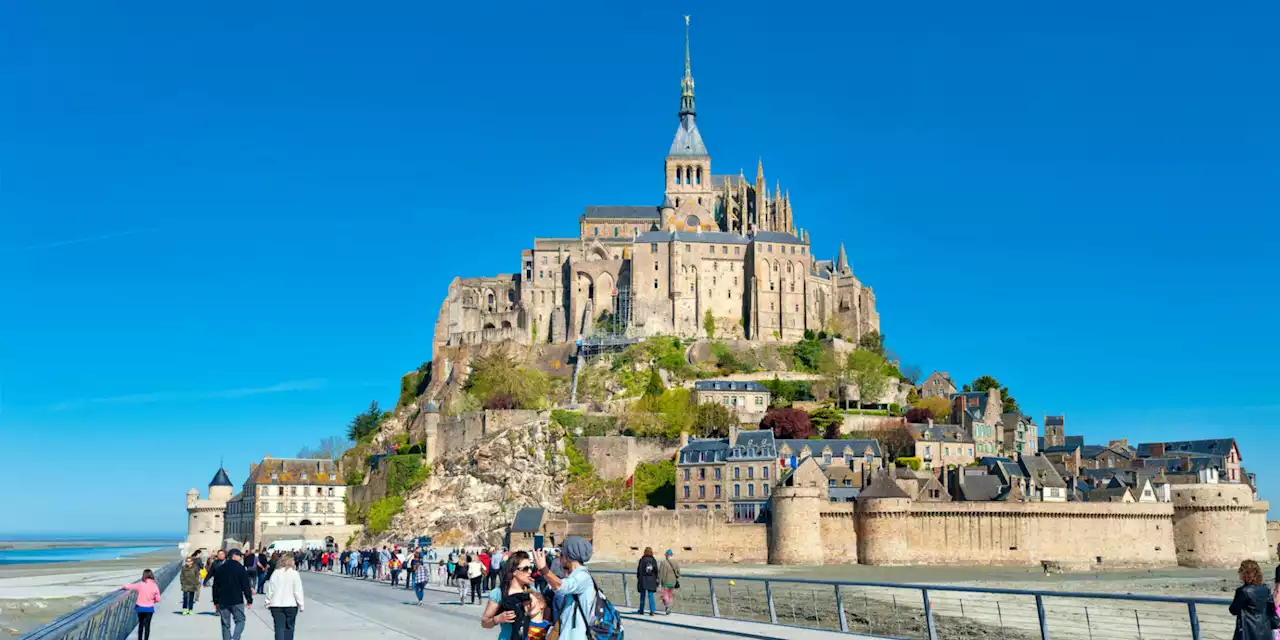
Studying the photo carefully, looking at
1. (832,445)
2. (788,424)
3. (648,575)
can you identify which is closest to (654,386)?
(788,424)

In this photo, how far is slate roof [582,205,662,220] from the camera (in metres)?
99.4

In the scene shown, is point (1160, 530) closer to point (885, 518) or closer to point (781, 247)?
point (885, 518)

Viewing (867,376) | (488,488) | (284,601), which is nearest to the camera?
(284,601)

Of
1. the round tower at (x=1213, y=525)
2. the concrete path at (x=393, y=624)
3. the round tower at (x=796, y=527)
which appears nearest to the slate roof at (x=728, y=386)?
the round tower at (x=796, y=527)

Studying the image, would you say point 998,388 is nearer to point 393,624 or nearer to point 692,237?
point 692,237

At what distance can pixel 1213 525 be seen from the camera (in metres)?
62.8

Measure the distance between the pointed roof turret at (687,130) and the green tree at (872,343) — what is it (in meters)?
22.0

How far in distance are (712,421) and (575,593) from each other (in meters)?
63.0

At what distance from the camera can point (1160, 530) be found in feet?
205

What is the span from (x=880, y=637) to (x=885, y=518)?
142ft

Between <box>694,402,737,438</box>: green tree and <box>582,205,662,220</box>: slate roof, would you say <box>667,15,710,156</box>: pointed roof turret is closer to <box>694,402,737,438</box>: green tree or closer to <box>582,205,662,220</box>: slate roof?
<box>582,205,662,220</box>: slate roof

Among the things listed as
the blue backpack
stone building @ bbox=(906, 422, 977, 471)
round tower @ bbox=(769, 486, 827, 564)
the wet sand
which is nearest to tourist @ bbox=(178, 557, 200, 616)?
the wet sand

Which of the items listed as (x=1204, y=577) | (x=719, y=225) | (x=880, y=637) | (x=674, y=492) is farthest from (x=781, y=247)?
(x=880, y=637)

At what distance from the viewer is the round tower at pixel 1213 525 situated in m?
62.4
